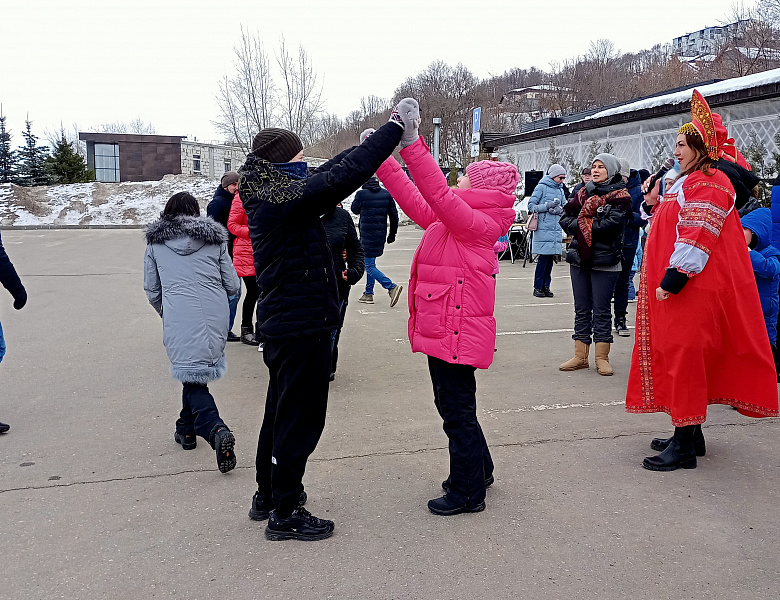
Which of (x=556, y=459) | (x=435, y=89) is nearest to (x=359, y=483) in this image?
(x=556, y=459)

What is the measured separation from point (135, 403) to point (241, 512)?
91.9 inches

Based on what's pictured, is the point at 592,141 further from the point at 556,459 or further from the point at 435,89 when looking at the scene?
the point at 435,89

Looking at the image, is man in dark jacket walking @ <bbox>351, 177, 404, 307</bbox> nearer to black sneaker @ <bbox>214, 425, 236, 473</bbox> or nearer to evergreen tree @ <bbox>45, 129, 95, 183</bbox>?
black sneaker @ <bbox>214, 425, 236, 473</bbox>

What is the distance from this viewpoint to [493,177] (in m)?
3.61

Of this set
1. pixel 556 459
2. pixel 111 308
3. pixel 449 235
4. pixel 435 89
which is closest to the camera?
pixel 449 235

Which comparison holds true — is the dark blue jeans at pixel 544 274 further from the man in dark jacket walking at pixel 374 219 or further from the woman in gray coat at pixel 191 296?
the woman in gray coat at pixel 191 296

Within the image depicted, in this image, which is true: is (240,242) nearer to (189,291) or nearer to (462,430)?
(189,291)

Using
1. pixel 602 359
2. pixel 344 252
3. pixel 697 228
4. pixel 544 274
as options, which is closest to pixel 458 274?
pixel 697 228

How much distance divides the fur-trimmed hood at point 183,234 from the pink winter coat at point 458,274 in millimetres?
1398

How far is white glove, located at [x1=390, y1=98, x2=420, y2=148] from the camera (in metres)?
3.13

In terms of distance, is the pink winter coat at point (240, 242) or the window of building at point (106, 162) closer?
the pink winter coat at point (240, 242)

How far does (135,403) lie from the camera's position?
569 centimetres

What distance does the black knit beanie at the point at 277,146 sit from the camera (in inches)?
127

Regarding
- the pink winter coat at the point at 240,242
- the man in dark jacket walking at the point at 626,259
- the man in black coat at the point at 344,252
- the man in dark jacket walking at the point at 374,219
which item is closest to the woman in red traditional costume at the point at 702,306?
the man in black coat at the point at 344,252
